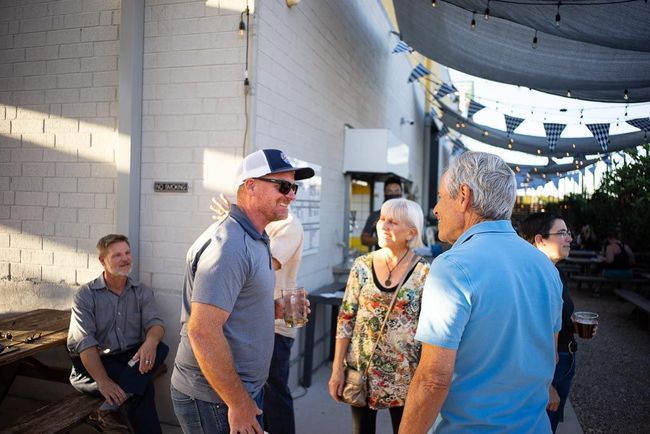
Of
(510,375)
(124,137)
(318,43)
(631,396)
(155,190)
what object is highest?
(318,43)

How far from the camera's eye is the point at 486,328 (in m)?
1.50

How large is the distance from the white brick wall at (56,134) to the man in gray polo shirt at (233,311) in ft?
7.92

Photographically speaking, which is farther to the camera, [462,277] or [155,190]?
[155,190]

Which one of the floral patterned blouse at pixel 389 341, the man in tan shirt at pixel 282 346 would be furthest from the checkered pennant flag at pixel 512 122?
the floral patterned blouse at pixel 389 341

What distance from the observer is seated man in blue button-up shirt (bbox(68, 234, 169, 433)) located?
125 inches

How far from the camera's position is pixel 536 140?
12836 mm

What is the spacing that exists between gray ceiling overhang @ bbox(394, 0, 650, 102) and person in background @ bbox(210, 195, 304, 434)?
347 cm

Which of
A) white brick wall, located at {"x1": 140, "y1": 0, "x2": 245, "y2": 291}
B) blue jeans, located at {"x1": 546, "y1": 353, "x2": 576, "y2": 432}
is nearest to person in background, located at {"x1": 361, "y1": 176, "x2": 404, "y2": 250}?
white brick wall, located at {"x1": 140, "y1": 0, "x2": 245, "y2": 291}

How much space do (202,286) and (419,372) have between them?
0.84 meters

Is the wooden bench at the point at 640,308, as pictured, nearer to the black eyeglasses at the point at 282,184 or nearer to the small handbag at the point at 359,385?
the small handbag at the point at 359,385

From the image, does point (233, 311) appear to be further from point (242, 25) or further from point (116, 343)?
point (242, 25)

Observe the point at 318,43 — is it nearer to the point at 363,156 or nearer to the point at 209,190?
the point at 363,156

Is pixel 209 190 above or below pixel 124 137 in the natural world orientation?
below

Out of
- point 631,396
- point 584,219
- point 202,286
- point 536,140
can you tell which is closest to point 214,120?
point 202,286
